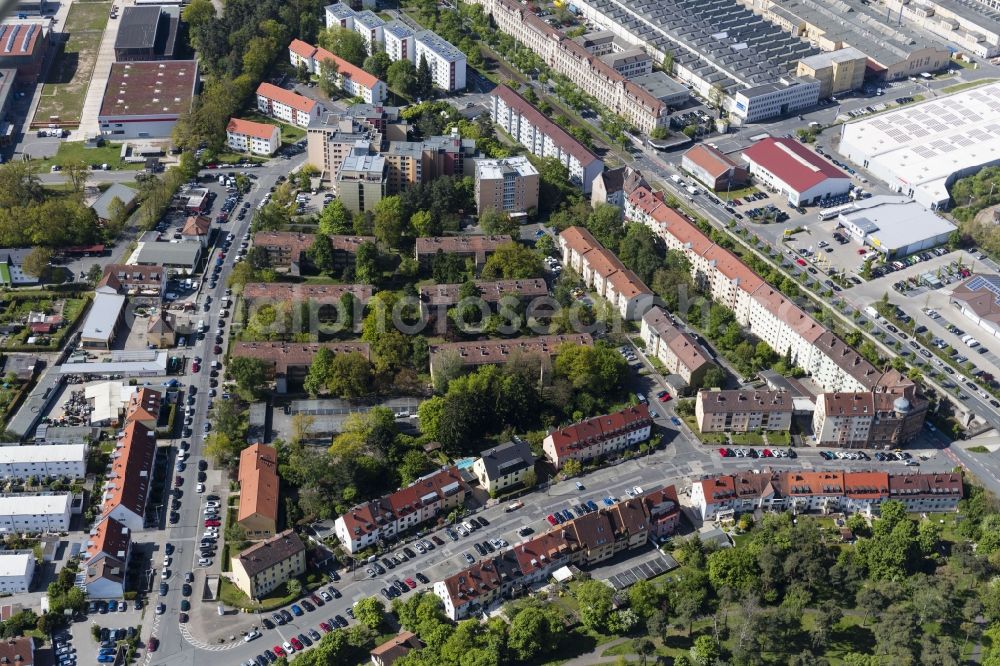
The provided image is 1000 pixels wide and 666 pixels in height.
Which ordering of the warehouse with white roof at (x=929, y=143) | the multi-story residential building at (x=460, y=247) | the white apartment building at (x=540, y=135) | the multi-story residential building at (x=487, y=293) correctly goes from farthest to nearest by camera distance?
the warehouse with white roof at (x=929, y=143), the white apartment building at (x=540, y=135), the multi-story residential building at (x=460, y=247), the multi-story residential building at (x=487, y=293)

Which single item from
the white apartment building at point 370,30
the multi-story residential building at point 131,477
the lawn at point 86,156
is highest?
the white apartment building at point 370,30

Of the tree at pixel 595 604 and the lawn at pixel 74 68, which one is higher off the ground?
the lawn at pixel 74 68

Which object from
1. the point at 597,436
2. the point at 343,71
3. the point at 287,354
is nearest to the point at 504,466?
the point at 597,436

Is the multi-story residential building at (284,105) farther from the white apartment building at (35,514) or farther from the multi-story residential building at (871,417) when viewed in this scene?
the multi-story residential building at (871,417)

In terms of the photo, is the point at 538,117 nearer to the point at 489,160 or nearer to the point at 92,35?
the point at 489,160

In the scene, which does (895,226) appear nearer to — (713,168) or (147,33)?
(713,168)

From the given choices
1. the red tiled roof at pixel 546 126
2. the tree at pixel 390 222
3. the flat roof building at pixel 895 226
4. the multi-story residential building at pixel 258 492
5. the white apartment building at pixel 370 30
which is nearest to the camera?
the multi-story residential building at pixel 258 492

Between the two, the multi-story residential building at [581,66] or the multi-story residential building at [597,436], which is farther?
the multi-story residential building at [581,66]

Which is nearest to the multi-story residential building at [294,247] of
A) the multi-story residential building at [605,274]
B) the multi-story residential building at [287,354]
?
the multi-story residential building at [287,354]

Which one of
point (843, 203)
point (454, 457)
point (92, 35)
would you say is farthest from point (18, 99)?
point (843, 203)
